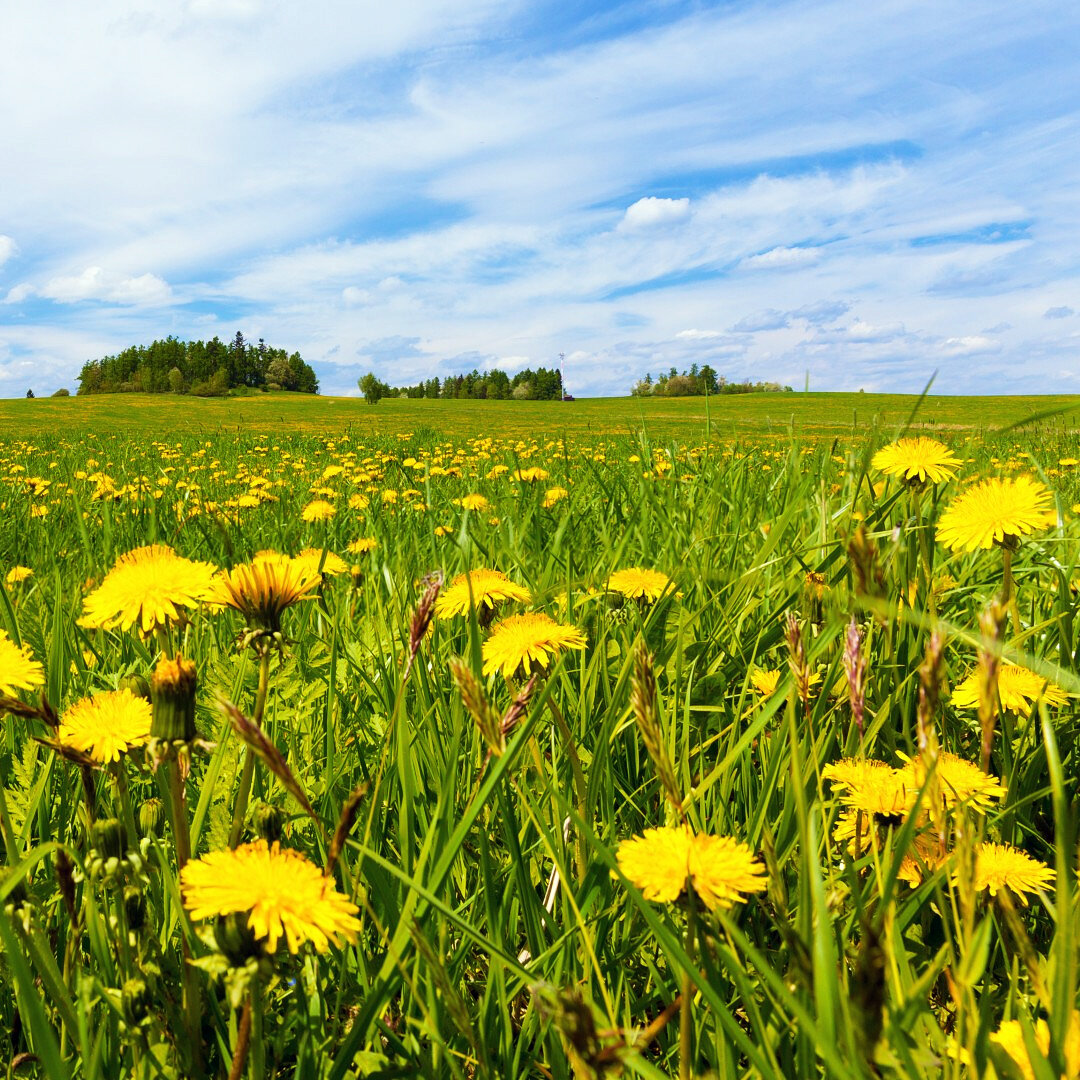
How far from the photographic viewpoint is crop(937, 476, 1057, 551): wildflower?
53.7 inches

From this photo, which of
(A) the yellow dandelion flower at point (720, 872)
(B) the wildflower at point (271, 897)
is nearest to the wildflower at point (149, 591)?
(B) the wildflower at point (271, 897)

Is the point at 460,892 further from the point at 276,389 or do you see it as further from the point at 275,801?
the point at 276,389

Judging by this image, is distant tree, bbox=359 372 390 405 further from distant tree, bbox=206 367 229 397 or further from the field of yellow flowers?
the field of yellow flowers

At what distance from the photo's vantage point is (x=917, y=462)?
1.74 m

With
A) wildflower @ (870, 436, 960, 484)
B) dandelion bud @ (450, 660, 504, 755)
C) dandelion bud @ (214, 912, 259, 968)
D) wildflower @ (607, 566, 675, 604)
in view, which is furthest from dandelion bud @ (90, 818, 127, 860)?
wildflower @ (870, 436, 960, 484)

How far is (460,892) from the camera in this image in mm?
1164

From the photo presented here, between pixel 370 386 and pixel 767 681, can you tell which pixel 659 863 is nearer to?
pixel 767 681

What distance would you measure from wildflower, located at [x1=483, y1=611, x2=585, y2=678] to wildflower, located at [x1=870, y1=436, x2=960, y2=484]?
939 millimetres

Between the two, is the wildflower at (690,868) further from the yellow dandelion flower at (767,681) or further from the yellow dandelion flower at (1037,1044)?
the yellow dandelion flower at (767,681)

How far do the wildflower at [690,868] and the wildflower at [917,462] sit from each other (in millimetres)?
1247

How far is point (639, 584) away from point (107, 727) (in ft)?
3.53

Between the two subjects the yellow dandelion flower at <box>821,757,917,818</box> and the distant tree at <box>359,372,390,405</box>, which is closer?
the yellow dandelion flower at <box>821,757,917,818</box>

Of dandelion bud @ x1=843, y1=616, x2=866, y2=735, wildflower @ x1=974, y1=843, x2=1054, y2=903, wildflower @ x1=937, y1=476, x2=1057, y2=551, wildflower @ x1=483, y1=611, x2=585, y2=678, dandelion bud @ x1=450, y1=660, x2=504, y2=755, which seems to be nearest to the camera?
dandelion bud @ x1=450, y1=660, x2=504, y2=755

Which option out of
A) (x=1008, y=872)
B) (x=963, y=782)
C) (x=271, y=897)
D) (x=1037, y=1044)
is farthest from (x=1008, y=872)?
(x=271, y=897)
